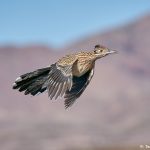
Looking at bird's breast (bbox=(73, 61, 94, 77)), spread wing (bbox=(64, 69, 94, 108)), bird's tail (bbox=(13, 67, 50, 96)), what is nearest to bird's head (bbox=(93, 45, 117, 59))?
bird's breast (bbox=(73, 61, 94, 77))

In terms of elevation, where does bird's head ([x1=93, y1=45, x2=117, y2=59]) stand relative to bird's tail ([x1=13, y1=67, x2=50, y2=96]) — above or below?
above

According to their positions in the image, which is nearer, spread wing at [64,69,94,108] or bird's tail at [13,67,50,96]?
bird's tail at [13,67,50,96]

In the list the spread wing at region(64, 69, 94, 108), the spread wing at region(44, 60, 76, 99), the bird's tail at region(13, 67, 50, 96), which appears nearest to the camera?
the spread wing at region(44, 60, 76, 99)

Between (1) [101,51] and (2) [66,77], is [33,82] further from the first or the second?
(1) [101,51]

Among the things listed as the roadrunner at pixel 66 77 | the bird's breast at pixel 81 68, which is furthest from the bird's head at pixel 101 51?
the bird's breast at pixel 81 68

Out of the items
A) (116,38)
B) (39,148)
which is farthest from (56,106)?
(39,148)

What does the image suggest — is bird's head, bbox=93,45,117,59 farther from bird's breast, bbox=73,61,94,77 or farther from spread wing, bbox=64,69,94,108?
spread wing, bbox=64,69,94,108
